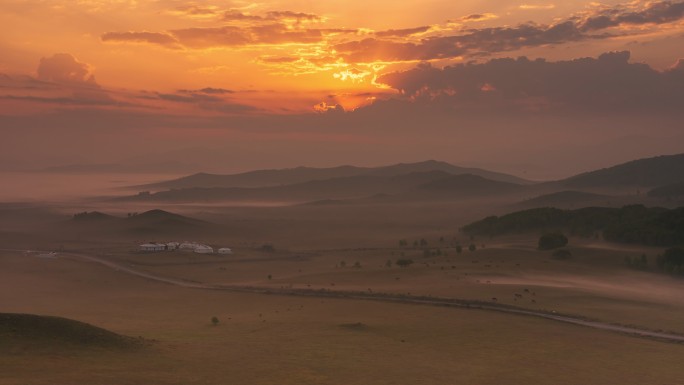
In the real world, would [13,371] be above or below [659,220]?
below

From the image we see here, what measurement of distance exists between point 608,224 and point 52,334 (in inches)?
4439

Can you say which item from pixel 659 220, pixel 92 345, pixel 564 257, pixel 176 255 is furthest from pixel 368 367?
pixel 659 220

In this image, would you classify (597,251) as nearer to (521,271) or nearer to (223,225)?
(521,271)

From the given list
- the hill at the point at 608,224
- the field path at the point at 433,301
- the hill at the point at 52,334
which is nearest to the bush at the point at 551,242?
the hill at the point at 608,224

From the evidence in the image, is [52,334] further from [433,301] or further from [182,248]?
[182,248]

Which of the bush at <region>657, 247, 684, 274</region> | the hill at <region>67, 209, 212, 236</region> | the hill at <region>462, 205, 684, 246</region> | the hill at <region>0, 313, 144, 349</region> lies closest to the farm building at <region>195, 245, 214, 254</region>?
the hill at <region>67, 209, 212, 236</region>

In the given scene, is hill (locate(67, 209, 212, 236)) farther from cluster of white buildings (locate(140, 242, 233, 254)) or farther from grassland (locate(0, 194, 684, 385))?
cluster of white buildings (locate(140, 242, 233, 254))

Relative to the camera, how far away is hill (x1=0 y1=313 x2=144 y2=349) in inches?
1458

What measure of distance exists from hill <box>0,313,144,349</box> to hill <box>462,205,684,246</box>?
312ft

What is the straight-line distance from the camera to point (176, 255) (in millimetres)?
114000

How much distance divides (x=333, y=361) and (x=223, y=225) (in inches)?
5694

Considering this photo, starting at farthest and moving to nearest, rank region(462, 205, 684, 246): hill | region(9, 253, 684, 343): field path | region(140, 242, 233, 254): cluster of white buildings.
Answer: region(140, 242, 233, 254): cluster of white buildings < region(462, 205, 684, 246): hill < region(9, 253, 684, 343): field path

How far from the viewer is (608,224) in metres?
124

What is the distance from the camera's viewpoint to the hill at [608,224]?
107m
